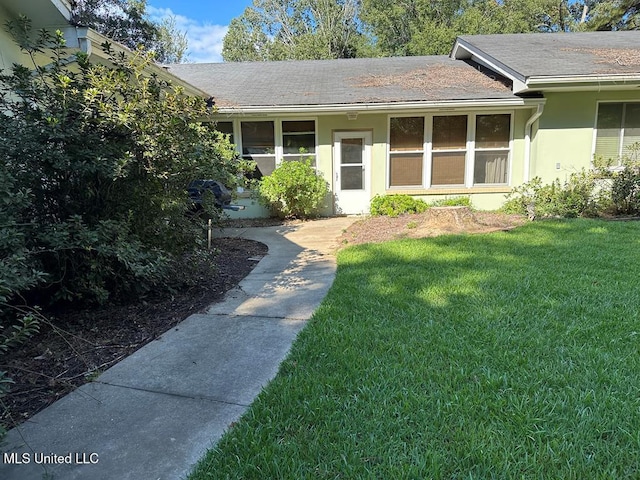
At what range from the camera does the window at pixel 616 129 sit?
10117 millimetres

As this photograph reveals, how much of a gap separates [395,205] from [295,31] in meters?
31.0

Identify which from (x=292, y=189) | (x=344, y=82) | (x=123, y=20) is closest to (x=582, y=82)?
(x=344, y=82)

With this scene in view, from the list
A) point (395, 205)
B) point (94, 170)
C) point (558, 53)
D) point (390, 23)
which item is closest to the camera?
point (94, 170)

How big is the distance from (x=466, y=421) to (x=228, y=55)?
3937 cm

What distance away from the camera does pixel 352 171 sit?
10.9 metres

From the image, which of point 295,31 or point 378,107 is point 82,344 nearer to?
point 378,107

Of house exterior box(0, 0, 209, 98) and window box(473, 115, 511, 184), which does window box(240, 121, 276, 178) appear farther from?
house exterior box(0, 0, 209, 98)

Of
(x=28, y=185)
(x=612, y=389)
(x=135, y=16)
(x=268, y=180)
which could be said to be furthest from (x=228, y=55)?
(x=612, y=389)

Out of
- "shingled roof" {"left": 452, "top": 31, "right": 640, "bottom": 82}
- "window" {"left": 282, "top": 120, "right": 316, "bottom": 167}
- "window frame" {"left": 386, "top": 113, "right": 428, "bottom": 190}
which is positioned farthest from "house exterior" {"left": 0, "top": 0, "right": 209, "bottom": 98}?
"shingled roof" {"left": 452, "top": 31, "right": 640, "bottom": 82}

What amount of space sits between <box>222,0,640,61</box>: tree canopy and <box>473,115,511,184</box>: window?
17.7 metres

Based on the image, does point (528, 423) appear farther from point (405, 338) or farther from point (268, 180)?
point (268, 180)

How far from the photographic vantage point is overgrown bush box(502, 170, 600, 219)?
9.09m

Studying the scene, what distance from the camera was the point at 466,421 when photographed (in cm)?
231

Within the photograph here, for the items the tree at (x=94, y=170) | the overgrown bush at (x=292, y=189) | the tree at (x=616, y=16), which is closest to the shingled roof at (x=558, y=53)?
the overgrown bush at (x=292, y=189)
